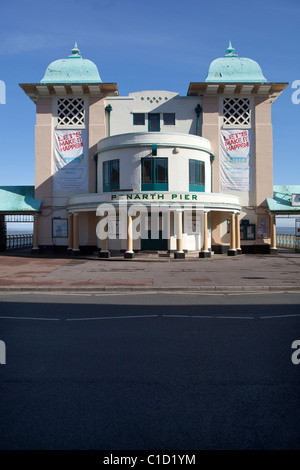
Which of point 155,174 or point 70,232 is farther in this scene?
point 70,232

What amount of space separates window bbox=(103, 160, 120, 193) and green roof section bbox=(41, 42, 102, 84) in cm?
779

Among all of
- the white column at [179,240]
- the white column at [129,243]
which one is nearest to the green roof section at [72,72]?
the white column at [129,243]

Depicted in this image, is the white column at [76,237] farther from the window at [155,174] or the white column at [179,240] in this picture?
the white column at [179,240]

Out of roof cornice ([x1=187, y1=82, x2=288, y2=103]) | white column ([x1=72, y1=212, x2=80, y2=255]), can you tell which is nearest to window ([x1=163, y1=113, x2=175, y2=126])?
roof cornice ([x1=187, y1=82, x2=288, y2=103])

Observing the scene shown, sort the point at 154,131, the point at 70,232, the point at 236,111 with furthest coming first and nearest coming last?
the point at 236,111
the point at 154,131
the point at 70,232

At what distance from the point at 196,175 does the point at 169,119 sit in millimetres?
6321

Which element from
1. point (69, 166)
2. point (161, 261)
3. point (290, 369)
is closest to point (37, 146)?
point (69, 166)

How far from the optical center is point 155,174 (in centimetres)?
2597

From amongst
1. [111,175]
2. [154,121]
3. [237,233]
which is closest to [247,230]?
[237,233]

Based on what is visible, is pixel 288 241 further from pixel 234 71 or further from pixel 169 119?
pixel 169 119

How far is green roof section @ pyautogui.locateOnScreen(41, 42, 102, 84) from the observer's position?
1222 inches

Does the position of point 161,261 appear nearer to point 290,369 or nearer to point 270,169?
point 270,169

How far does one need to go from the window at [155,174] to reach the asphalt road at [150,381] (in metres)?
17.4

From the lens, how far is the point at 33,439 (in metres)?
3.55
